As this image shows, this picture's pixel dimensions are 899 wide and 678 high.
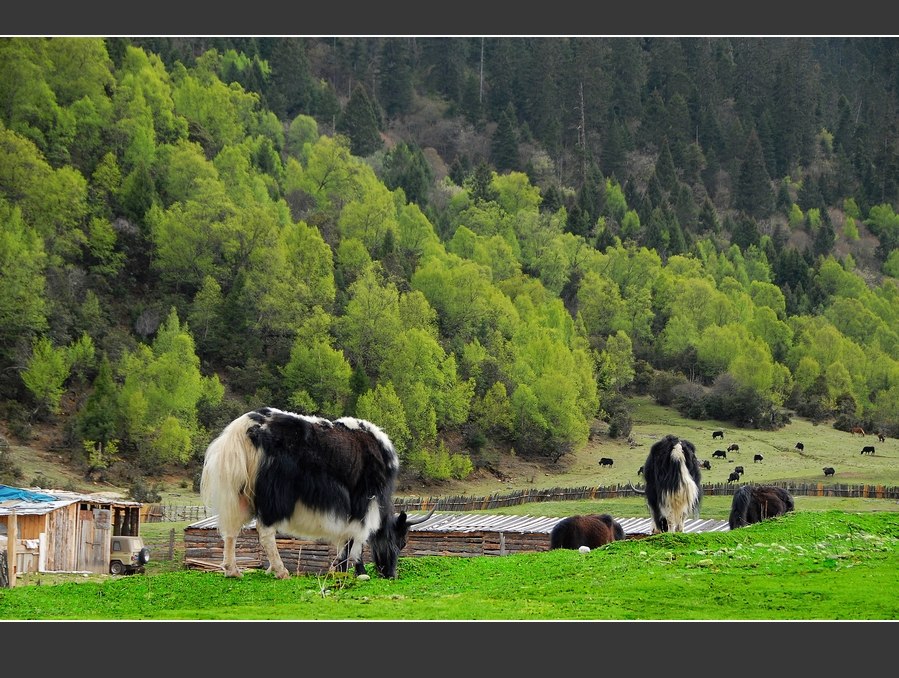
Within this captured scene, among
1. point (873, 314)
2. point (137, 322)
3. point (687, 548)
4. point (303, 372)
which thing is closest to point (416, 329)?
point (303, 372)

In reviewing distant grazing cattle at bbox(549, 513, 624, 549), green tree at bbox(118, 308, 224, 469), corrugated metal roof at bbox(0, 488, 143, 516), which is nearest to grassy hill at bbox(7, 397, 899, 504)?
green tree at bbox(118, 308, 224, 469)

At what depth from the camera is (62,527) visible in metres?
26.6

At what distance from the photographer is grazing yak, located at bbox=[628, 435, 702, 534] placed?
2253cm

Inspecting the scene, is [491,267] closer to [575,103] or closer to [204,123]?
[204,123]

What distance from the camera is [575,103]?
15600 cm

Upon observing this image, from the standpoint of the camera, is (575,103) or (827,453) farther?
(575,103)

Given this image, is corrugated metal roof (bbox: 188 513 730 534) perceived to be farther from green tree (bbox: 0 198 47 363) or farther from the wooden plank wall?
green tree (bbox: 0 198 47 363)

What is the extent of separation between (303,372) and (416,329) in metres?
7.66

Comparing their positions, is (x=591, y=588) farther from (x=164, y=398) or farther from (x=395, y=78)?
(x=395, y=78)

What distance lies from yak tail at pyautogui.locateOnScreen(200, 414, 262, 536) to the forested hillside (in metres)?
40.5

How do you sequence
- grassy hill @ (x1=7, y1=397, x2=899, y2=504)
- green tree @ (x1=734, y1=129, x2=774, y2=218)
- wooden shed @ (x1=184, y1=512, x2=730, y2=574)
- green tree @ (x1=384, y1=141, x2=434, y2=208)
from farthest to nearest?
1. green tree @ (x1=734, y1=129, x2=774, y2=218)
2. green tree @ (x1=384, y1=141, x2=434, y2=208)
3. grassy hill @ (x1=7, y1=397, x2=899, y2=504)
4. wooden shed @ (x1=184, y1=512, x2=730, y2=574)

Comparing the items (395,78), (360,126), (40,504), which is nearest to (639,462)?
(40,504)

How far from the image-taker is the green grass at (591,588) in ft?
50.0

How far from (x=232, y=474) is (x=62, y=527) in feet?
31.8
